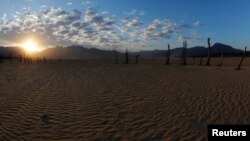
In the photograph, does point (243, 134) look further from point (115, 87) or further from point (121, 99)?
point (115, 87)

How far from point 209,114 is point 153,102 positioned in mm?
2673

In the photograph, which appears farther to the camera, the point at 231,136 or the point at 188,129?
the point at 188,129

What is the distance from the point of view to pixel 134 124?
948cm

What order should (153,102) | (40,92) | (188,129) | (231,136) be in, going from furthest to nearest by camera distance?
(40,92) < (153,102) < (188,129) < (231,136)

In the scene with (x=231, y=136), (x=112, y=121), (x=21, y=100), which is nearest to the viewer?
(x=231, y=136)

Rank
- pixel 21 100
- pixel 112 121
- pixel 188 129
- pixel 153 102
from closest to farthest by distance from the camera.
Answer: pixel 188 129 → pixel 112 121 → pixel 153 102 → pixel 21 100

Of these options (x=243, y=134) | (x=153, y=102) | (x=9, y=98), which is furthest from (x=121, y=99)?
Answer: (x=243, y=134)

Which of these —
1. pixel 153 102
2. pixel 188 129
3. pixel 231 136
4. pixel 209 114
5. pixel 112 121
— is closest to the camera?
pixel 231 136

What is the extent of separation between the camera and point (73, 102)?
12.7 metres

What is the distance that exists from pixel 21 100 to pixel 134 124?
665cm

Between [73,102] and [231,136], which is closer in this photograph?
[231,136]

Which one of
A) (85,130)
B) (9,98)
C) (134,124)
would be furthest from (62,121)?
(9,98)

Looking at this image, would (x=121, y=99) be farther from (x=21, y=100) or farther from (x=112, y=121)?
(x=21, y=100)

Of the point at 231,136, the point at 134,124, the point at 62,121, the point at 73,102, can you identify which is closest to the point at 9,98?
Result: the point at 73,102
